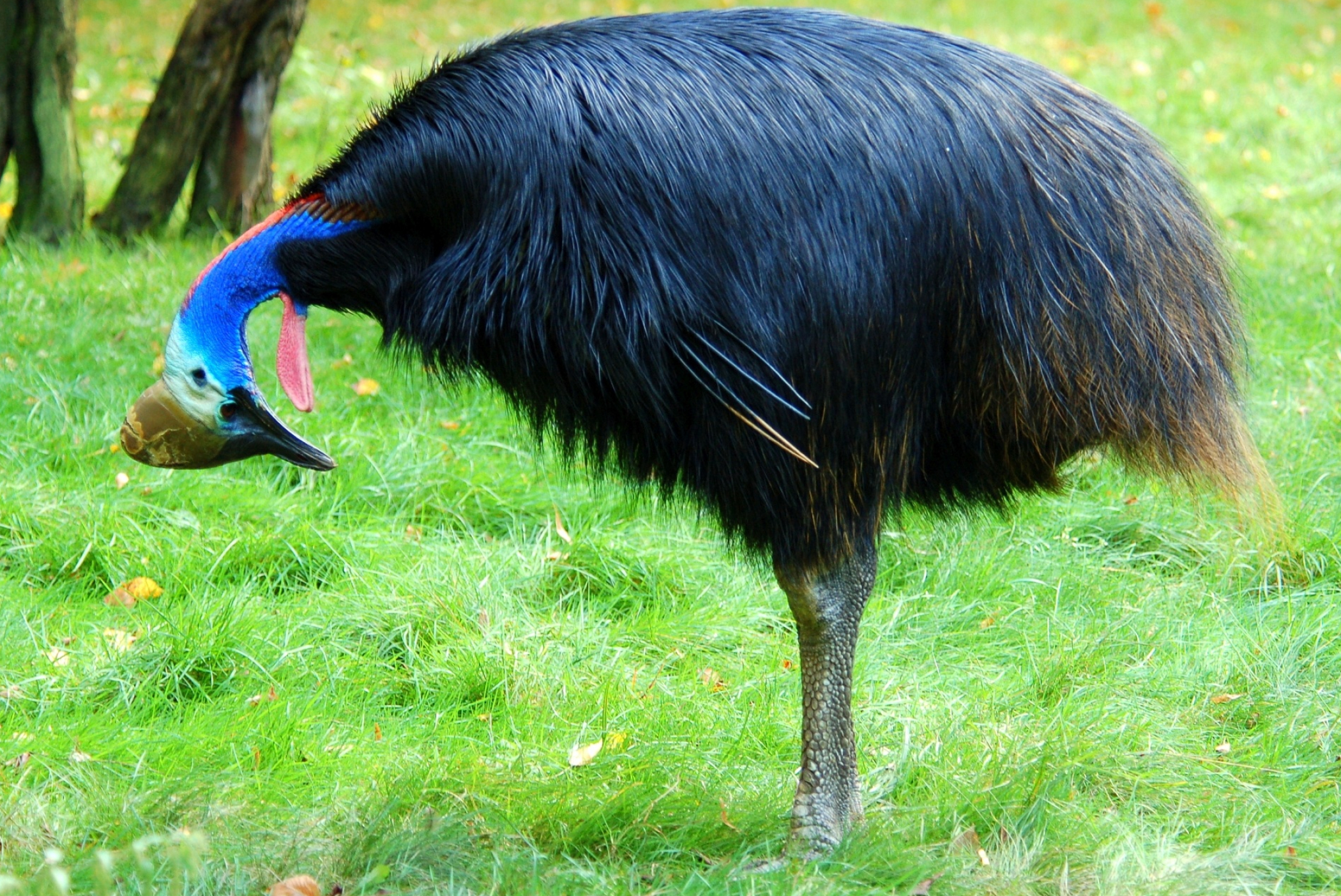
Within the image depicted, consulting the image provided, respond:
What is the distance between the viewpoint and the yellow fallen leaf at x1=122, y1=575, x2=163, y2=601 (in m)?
3.69

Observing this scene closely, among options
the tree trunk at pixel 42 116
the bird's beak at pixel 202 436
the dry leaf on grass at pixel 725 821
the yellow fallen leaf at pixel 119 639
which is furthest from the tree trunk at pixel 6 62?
the dry leaf on grass at pixel 725 821

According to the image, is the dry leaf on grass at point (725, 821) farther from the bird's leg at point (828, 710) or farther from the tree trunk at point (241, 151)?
the tree trunk at point (241, 151)

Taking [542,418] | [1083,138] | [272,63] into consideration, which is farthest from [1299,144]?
[542,418]

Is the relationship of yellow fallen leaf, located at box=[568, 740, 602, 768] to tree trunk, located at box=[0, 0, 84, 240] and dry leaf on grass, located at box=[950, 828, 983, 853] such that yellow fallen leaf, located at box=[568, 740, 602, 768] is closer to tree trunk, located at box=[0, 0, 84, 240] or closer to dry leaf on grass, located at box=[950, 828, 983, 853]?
dry leaf on grass, located at box=[950, 828, 983, 853]

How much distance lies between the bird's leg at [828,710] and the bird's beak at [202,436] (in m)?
1.03

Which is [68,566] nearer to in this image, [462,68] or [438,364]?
[438,364]

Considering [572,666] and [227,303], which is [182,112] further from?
[227,303]

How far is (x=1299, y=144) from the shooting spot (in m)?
7.70

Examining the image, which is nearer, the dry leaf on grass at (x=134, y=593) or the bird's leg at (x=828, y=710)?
the bird's leg at (x=828, y=710)

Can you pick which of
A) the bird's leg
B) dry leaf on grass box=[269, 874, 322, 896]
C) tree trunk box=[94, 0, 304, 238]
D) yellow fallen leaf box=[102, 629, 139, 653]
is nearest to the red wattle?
dry leaf on grass box=[269, 874, 322, 896]

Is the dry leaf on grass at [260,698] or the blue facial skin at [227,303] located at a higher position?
the blue facial skin at [227,303]

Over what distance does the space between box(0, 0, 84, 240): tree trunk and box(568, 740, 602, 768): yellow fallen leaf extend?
4140 mm

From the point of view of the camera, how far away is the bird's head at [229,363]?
2531 millimetres

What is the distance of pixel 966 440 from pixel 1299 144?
20.4ft
